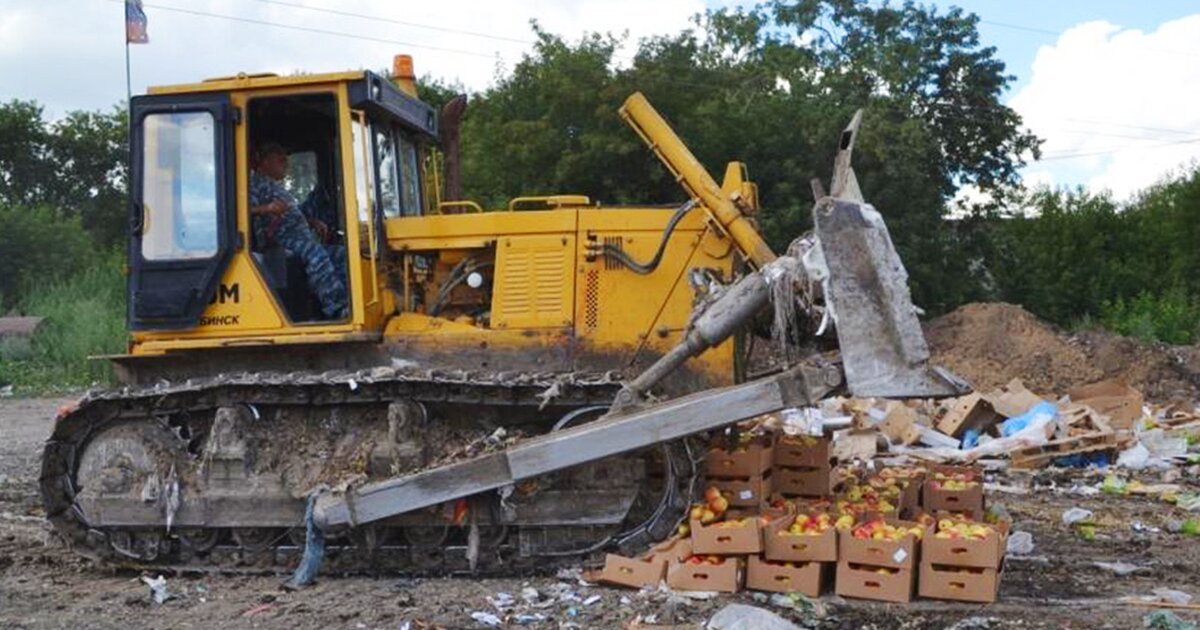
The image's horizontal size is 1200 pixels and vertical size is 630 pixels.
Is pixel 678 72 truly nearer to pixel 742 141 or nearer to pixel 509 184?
pixel 742 141

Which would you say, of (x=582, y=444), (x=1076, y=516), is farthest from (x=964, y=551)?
(x=1076, y=516)

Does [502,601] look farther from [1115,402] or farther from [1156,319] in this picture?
[1156,319]

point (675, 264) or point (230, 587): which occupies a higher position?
point (675, 264)

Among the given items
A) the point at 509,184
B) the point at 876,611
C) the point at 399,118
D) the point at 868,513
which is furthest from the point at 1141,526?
the point at 509,184

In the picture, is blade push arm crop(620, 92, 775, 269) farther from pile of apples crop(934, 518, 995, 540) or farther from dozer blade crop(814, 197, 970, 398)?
pile of apples crop(934, 518, 995, 540)

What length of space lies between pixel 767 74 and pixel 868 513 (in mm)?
26943

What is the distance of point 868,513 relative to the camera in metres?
7.58

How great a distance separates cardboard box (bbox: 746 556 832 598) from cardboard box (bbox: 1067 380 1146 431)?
8.89 m

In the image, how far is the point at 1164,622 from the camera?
6.47 metres

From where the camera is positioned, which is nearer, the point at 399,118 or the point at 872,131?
the point at 399,118

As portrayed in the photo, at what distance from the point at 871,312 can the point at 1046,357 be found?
15102mm

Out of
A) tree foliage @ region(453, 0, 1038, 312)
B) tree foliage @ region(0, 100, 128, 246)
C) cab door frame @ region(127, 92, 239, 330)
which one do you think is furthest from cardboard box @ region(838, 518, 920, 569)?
tree foliage @ region(0, 100, 128, 246)

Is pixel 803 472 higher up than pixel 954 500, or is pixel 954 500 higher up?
pixel 803 472

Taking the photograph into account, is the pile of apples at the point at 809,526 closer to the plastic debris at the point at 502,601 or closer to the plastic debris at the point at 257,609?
the plastic debris at the point at 502,601
